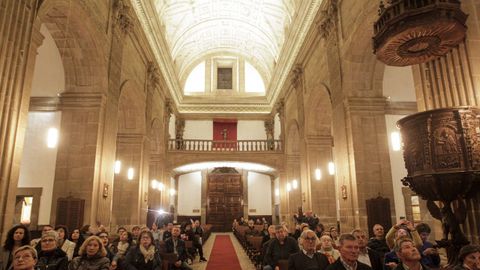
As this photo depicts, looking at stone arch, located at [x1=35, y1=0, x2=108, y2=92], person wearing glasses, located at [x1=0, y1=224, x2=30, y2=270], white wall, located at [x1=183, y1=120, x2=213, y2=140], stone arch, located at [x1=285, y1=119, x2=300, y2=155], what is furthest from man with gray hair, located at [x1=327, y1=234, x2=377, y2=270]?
white wall, located at [x1=183, y1=120, x2=213, y2=140]

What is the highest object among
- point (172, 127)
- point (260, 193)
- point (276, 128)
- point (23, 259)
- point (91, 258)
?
point (172, 127)

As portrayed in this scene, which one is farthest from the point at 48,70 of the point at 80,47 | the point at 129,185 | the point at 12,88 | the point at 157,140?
the point at 157,140

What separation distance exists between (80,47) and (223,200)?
17357mm

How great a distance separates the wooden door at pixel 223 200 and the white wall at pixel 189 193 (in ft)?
2.51

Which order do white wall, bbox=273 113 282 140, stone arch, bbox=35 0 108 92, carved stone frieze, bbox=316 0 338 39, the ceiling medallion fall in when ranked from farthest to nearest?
white wall, bbox=273 113 282 140, carved stone frieze, bbox=316 0 338 39, stone arch, bbox=35 0 108 92, the ceiling medallion

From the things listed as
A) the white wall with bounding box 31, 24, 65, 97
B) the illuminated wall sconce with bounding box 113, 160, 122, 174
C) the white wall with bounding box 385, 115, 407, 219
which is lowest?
the white wall with bounding box 385, 115, 407, 219

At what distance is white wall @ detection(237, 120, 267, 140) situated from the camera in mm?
24922

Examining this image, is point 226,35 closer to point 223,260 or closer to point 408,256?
point 223,260

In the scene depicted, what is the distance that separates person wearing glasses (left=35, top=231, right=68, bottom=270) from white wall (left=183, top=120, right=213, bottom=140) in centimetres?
2023

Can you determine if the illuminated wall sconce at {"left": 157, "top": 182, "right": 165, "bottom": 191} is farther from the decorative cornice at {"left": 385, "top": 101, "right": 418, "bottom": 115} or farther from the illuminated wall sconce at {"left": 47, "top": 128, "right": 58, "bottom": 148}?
the decorative cornice at {"left": 385, "top": 101, "right": 418, "bottom": 115}

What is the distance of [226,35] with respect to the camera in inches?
943

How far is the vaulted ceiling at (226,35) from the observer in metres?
15.4

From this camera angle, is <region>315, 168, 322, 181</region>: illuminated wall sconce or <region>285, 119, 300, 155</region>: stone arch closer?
<region>315, 168, 322, 181</region>: illuminated wall sconce

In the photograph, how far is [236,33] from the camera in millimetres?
23453
